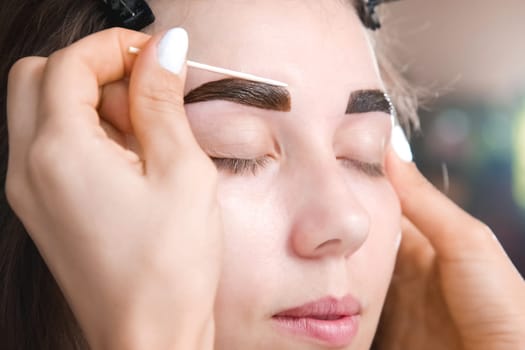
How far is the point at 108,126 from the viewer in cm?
90

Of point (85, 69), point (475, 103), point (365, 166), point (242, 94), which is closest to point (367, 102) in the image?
point (365, 166)

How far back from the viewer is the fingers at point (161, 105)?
2.51 ft

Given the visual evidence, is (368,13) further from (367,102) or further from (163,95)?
(163,95)

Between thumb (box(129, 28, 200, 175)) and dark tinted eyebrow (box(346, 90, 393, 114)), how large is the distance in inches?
11.2

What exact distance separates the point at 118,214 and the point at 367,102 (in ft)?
1.53

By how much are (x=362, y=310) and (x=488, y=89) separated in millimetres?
2507

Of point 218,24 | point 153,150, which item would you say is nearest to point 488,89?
point 218,24

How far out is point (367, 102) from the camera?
1.06 meters

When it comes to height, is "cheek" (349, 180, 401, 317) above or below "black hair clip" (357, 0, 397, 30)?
below

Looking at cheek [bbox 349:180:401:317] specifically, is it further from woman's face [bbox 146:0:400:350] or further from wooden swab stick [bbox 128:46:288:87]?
wooden swab stick [bbox 128:46:288:87]

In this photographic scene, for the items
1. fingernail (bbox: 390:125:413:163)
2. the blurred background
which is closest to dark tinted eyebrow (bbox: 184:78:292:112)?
fingernail (bbox: 390:125:413:163)

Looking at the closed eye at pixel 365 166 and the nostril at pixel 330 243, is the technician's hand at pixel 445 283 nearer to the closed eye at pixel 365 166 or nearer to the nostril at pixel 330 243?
the closed eye at pixel 365 166

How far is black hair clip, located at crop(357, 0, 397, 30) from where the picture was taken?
1216 mm

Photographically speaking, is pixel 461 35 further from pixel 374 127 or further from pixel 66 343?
pixel 66 343
